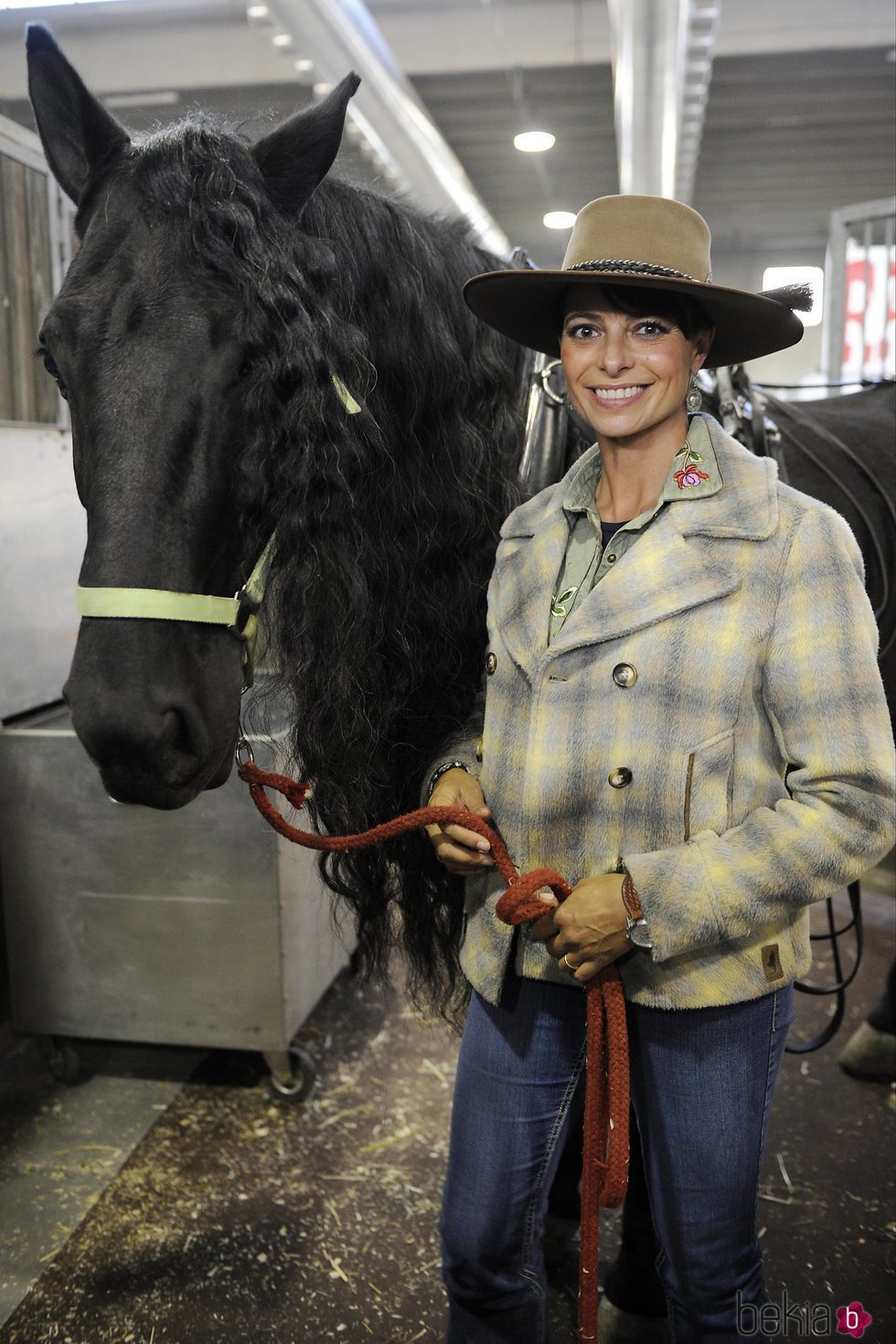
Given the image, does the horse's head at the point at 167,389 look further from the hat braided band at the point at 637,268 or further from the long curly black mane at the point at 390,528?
the hat braided band at the point at 637,268

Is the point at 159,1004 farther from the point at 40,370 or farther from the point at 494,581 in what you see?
the point at 40,370

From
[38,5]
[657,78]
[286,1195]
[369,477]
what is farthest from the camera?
[38,5]

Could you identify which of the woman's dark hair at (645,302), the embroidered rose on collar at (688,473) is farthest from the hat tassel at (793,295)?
the embroidered rose on collar at (688,473)

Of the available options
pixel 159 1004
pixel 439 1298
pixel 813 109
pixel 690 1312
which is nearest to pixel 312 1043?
pixel 159 1004

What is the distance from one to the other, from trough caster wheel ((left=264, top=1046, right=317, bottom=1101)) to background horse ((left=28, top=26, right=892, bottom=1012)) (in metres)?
1.30

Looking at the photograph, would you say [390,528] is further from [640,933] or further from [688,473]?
[640,933]

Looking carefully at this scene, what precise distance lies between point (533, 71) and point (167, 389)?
17.8 feet

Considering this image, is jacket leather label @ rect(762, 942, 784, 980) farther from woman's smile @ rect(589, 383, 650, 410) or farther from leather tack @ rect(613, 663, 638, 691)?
woman's smile @ rect(589, 383, 650, 410)

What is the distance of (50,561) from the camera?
107 inches

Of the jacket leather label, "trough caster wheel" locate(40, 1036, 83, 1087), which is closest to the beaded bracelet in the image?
the jacket leather label

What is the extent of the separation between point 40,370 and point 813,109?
5.13 meters

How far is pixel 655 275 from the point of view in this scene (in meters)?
1.09

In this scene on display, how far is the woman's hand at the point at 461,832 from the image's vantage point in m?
1.16

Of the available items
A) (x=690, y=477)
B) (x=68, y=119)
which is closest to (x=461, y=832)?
A: (x=690, y=477)
